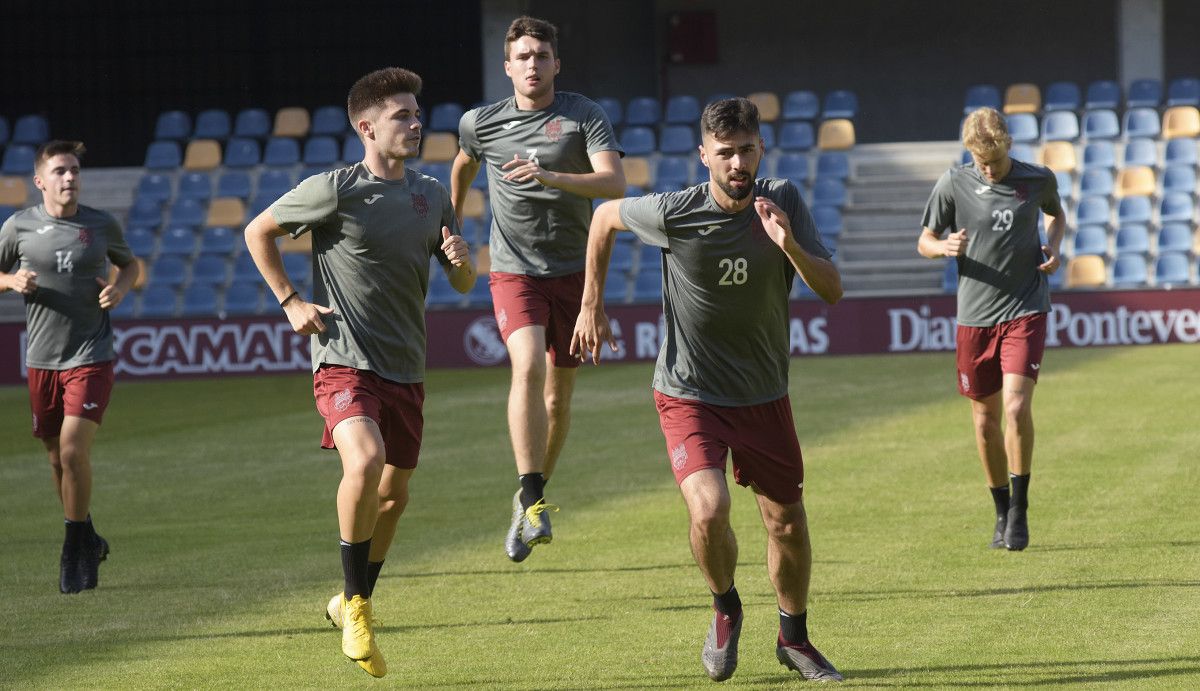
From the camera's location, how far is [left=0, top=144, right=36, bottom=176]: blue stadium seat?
2774 cm

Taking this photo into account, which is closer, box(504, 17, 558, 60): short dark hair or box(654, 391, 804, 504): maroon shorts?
box(654, 391, 804, 504): maroon shorts

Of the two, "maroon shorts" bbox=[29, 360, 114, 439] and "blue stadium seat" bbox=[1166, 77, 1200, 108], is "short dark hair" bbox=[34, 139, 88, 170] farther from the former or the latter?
"blue stadium seat" bbox=[1166, 77, 1200, 108]

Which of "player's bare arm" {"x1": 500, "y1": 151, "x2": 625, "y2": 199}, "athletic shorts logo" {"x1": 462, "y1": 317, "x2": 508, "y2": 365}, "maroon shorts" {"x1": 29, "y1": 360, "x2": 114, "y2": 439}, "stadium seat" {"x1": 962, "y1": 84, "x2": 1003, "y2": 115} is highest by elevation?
"stadium seat" {"x1": 962, "y1": 84, "x2": 1003, "y2": 115}

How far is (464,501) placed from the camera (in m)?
11.4

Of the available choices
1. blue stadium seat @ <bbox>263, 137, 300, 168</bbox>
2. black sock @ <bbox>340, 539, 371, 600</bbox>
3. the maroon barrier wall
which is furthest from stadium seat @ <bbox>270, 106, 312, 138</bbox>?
black sock @ <bbox>340, 539, 371, 600</bbox>

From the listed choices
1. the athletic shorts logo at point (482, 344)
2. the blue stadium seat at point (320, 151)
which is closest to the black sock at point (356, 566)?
the athletic shorts logo at point (482, 344)

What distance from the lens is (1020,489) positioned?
29.2 ft

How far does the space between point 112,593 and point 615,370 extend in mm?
12717

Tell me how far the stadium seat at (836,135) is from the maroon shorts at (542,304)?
720 inches

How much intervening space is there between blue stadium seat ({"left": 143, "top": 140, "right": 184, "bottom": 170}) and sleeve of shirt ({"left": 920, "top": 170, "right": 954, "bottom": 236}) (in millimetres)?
20535

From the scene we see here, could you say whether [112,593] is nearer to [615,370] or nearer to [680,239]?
[680,239]

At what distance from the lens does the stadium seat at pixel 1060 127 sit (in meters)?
25.5

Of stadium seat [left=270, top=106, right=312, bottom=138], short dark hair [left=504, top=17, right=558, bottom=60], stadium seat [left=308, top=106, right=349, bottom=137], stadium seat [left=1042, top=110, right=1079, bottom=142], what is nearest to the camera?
short dark hair [left=504, top=17, right=558, bottom=60]

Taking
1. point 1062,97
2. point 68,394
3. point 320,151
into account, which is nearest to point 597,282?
point 68,394
